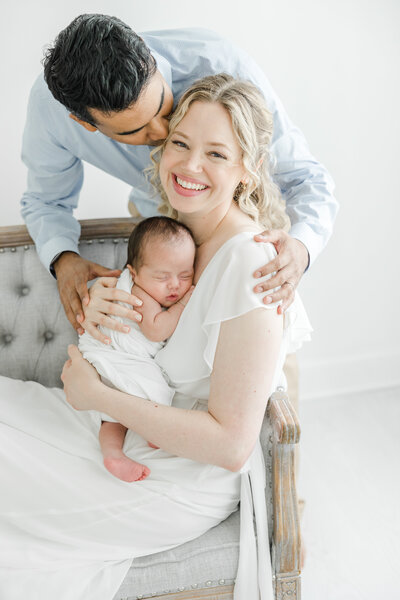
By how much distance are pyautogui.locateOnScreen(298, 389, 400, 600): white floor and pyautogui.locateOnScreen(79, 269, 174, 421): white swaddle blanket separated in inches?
40.2

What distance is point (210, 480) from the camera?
1.43m

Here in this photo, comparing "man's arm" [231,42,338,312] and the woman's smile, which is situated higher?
"man's arm" [231,42,338,312]

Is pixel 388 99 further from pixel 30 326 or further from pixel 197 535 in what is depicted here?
pixel 197 535

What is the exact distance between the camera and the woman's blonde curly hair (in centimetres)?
140

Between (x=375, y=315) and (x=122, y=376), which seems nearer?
(x=122, y=376)

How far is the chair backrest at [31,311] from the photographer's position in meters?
1.87

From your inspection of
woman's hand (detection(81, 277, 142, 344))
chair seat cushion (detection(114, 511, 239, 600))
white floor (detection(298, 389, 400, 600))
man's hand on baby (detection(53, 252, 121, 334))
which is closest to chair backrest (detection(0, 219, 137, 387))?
man's hand on baby (detection(53, 252, 121, 334))

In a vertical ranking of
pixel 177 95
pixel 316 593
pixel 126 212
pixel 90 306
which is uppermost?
pixel 126 212

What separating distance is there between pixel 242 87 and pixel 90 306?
27.7 inches

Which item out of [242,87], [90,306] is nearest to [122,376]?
[90,306]

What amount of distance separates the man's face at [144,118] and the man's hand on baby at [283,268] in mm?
407

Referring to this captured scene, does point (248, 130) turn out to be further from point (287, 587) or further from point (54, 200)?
point (287, 587)

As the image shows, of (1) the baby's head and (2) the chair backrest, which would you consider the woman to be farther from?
(2) the chair backrest

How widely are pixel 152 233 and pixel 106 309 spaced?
0.78 feet
